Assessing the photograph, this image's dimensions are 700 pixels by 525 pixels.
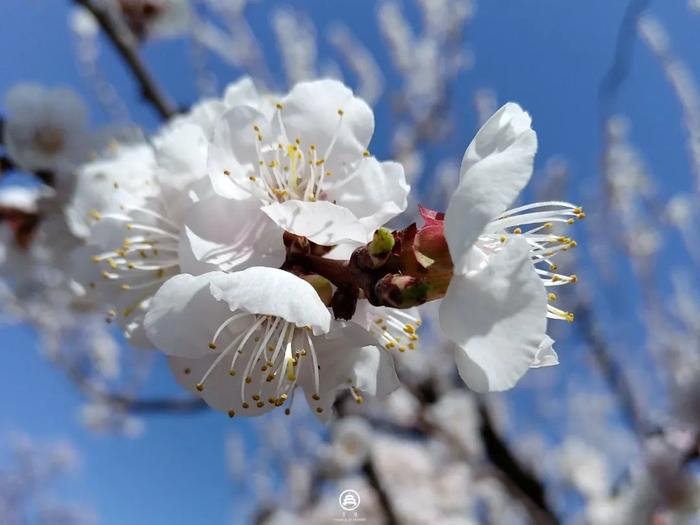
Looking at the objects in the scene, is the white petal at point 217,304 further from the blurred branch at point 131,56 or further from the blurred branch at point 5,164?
the blurred branch at point 131,56

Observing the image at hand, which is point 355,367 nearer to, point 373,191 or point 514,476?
point 373,191

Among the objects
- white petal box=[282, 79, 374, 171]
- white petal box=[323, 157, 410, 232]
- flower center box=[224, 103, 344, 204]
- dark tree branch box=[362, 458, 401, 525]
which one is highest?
white petal box=[282, 79, 374, 171]

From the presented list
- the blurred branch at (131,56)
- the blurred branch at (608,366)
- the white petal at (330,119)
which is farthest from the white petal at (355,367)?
the blurred branch at (608,366)

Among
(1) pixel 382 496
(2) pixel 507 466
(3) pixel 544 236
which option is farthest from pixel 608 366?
(3) pixel 544 236

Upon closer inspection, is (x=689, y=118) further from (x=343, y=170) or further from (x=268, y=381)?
(x=268, y=381)

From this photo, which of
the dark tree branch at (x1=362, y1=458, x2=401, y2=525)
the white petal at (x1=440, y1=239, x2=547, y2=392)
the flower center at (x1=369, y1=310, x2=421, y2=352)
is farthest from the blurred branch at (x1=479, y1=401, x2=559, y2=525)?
the white petal at (x1=440, y1=239, x2=547, y2=392)

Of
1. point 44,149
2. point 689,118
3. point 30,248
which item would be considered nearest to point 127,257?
point 44,149

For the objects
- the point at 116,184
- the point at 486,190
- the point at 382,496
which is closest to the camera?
the point at 486,190

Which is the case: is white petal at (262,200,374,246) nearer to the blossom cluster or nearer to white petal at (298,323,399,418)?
the blossom cluster
